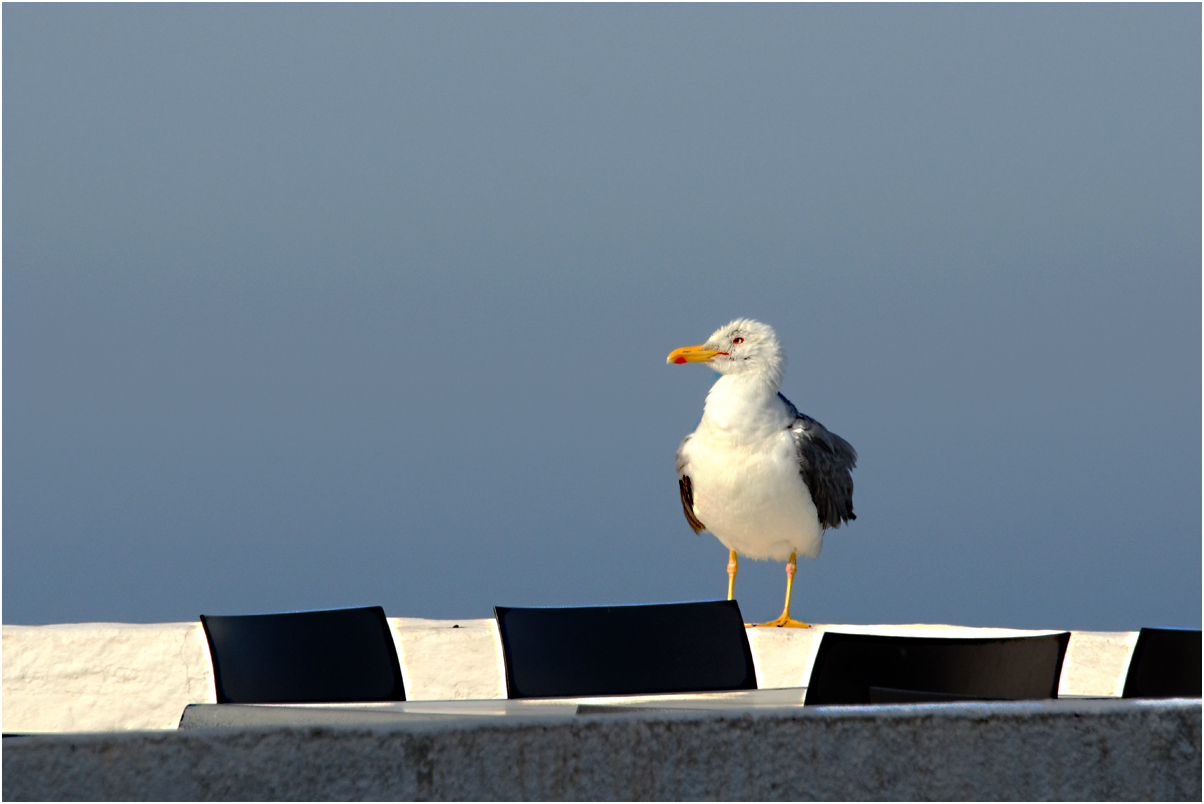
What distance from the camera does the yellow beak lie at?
4824mm

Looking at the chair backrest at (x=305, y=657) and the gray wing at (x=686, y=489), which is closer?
the chair backrest at (x=305, y=657)

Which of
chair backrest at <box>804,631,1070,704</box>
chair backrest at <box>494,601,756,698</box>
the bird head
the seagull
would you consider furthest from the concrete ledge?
the bird head

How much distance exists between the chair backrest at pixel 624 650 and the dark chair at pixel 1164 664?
0.74 m

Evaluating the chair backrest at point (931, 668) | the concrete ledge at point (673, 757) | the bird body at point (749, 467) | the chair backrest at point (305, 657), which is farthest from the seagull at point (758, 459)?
the concrete ledge at point (673, 757)

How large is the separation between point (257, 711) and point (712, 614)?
3.26 ft

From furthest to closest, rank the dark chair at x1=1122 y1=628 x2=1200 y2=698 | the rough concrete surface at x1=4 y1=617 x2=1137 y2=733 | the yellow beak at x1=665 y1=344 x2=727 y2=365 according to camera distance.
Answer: the yellow beak at x1=665 y1=344 x2=727 y2=365
the rough concrete surface at x1=4 y1=617 x2=1137 y2=733
the dark chair at x1=1122 y1=628 x2=1200 y2=698

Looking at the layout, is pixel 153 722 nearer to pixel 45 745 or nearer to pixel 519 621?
pixel 519 621

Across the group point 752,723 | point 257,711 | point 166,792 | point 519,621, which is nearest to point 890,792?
point 752,723

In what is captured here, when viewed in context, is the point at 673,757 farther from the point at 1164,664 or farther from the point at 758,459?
the point at 758,459

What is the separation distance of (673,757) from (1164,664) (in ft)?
3.90

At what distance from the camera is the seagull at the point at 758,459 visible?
184 inches

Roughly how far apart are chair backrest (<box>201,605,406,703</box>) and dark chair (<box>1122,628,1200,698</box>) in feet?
4.29

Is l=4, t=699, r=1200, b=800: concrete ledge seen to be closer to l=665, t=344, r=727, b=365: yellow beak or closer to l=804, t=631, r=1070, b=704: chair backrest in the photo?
l=804, t=631, r=1070, b=704: chair backrest

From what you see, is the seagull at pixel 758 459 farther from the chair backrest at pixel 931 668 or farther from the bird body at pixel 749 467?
the chair backrest at pixel 931 668
